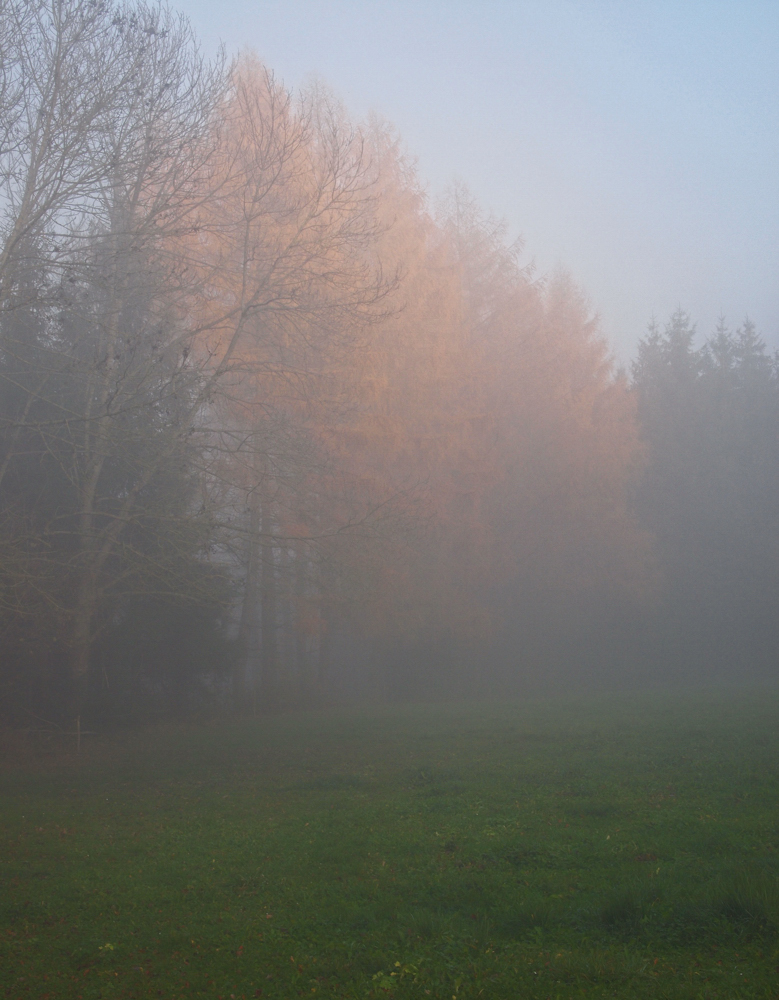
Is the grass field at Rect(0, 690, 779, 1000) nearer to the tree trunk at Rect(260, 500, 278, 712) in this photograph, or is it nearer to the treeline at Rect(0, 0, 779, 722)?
the treeline at Rect(0, 0, 779, 722)

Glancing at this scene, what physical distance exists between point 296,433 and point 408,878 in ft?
34.9

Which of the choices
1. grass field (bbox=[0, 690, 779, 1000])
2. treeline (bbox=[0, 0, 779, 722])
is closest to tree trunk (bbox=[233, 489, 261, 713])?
treeline (bbox=[0, 0, 779, 722])

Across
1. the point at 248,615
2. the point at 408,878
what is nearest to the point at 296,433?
the point at 248,615

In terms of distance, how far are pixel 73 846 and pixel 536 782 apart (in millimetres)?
4941

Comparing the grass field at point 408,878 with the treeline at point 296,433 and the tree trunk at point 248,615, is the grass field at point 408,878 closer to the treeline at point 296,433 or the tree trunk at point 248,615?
the treeline at point 296,433

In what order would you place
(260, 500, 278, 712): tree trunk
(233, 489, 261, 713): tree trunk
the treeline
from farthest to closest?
(260, 500, 278, 712): tree trunk, (233, 489, 261, 713): tree trunk, the treeline

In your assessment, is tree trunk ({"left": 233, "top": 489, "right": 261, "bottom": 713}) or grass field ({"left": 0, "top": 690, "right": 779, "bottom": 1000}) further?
tree trunk ({"left": 233, "top": 489, "right": 261, "bottom": 713})

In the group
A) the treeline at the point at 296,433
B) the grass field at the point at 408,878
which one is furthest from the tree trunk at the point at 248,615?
the grass field at the point at 408,878

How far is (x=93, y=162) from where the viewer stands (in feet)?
33.8

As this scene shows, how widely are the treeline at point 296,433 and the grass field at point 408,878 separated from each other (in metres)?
4.33

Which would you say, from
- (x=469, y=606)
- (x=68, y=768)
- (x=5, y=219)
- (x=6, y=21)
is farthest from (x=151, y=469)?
(x=469, y=606)

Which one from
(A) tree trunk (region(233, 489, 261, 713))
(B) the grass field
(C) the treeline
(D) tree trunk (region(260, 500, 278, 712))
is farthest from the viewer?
(D) tree trunk (region(260, 500, 278, 712))

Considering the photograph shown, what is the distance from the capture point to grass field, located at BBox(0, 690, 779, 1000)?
13.1 ft

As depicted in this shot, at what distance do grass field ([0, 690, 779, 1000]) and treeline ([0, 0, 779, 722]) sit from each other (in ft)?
14.2
